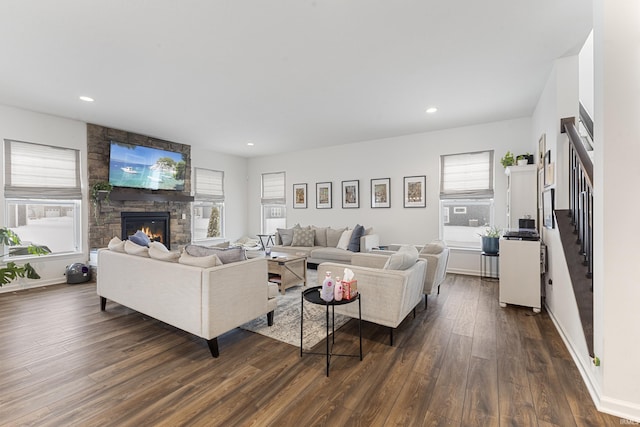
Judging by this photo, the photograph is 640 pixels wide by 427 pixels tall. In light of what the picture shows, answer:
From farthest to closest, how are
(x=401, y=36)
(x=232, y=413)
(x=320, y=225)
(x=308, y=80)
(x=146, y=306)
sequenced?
(x=320, y=225) < (x=308, y=80) < (x=146, y=306) < (x=401, y=36) < (x=232, y=413)

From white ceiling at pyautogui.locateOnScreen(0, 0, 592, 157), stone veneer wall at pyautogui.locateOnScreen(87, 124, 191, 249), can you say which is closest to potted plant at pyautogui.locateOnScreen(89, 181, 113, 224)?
stone veneer wall at pyautogui.locateOnScreen(87, 124, 191, 249)

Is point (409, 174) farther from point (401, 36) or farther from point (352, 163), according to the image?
point (401, 36)

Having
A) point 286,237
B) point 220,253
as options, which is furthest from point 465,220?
point 220,253

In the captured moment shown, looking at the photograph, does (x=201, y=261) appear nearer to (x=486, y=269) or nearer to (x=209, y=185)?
(x=486, y=269)

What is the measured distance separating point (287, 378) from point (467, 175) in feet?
16.2

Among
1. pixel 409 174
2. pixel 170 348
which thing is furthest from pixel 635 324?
pixel 409 174

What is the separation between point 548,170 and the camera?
329 cm

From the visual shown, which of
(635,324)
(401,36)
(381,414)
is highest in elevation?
(401,36)

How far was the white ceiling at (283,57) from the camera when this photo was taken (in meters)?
2.26

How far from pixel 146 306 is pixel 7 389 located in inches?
40.6

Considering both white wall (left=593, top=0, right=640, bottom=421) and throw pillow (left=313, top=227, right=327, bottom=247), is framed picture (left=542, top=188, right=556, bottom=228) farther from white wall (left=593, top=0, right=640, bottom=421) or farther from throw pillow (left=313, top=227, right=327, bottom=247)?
throw pillow (left=313, top=227, right=327, bottom=247)

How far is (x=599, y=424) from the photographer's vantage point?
165cm

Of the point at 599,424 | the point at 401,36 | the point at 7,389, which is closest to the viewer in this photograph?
the point at 599,424

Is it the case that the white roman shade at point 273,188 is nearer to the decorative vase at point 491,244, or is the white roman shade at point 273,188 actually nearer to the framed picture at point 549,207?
the decorative vase at point 491,244
